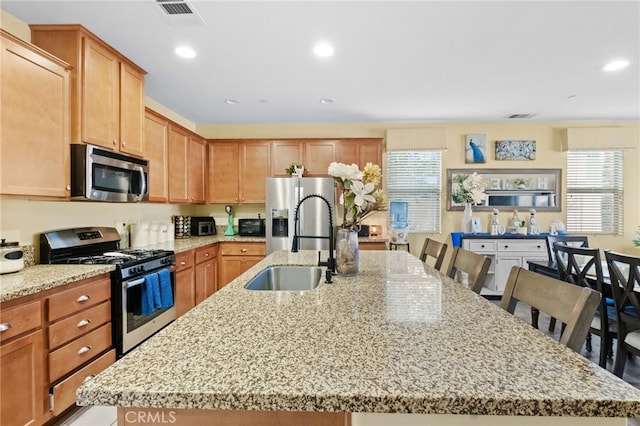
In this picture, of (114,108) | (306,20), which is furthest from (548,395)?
(114,108)

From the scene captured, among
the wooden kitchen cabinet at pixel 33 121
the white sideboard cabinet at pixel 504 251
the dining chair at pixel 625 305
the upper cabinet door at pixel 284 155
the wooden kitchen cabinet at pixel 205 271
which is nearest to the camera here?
the wooden kitchen cabinet at pixel 33 121

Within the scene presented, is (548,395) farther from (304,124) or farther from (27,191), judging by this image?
(304,124)

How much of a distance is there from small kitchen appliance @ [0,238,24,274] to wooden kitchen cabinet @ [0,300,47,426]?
0.41m

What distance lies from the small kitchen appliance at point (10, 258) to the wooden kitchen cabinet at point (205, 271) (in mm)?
1783

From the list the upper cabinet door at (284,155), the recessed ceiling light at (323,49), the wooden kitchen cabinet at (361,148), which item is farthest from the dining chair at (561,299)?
the upper cabinet door at (284,155)

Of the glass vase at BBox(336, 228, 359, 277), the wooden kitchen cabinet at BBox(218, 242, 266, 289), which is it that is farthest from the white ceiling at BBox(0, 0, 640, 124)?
the wooden kitchen cabinet at BBox(218, 242, 266, 289)

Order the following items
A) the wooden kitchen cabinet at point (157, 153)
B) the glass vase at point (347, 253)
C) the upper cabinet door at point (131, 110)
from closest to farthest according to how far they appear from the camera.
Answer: the glass vase at point (347, 253), the upper cabinet door at point (131, 110), the wooden kitchen cabinet at point (157, 153)

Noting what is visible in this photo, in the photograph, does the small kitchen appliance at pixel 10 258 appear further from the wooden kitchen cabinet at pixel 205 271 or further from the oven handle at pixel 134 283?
the wooden kitchen cabinet at pixel 205 271

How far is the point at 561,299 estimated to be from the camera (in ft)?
3.29

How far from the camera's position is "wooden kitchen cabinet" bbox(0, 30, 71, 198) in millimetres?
1779

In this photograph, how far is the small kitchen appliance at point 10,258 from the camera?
71.7 inches

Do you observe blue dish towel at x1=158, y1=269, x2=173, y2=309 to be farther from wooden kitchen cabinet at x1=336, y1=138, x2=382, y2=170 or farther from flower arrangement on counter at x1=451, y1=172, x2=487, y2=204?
flower arrangement on counter at x1=451, y1=172, x2=487, y2=204

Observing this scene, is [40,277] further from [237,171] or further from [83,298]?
[237,171]

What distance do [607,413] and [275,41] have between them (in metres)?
2.65
